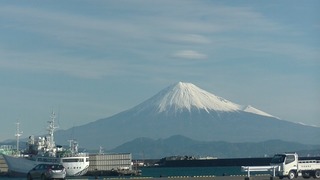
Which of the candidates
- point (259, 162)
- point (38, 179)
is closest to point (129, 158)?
point (259, 162)

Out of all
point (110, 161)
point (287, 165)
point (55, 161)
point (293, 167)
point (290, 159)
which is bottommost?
point (293, 167)

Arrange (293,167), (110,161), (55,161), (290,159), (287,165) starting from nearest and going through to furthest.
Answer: (287,165), (293,167), (290,159), (55,161), (110,161)

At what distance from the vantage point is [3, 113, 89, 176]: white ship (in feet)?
401

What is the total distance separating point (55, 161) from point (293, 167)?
68.0m

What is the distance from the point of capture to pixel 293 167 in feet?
193

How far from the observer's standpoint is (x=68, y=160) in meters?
122

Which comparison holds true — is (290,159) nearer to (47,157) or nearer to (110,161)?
(47,157)

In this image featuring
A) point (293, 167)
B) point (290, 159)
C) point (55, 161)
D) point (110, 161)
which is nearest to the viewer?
point (293, 167)

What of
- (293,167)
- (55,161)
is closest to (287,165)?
(293,167)

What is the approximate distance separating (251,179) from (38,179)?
56.5 ft

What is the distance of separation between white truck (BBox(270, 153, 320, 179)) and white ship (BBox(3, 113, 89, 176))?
6434 cm

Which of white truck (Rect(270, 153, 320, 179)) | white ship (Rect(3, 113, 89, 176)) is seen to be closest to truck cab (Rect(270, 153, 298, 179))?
white truck (Rect(270, 153, 320, 179))

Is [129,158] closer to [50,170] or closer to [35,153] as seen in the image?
[35,153]

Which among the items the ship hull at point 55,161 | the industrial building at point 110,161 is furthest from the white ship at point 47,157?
the industrial building at point 110,161
